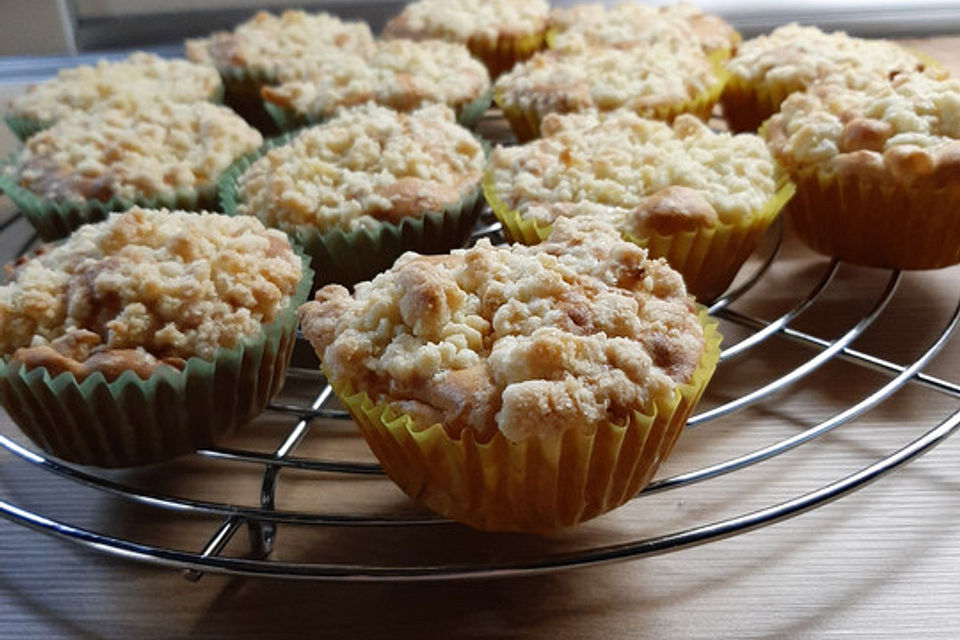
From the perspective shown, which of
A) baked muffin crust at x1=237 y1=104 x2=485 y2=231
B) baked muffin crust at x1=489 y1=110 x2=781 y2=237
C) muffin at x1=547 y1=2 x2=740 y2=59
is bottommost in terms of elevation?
baked muffin crust at x1=237 y1=104 x2=485 y2=231

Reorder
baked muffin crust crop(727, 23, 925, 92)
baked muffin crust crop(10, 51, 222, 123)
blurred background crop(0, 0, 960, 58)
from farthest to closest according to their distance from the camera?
blurred background crop(0, 0, 960, 58) < baked muffin crust crop(10, 51, 222, 123) < baked muffin crust crop(727, 23, 925, 92)

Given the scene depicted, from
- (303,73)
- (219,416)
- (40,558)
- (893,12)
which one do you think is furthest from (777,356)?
(893,12)

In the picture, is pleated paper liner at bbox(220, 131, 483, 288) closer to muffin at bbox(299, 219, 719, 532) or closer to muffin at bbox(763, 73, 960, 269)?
muffin at bbox(299, 219, 719, 532)

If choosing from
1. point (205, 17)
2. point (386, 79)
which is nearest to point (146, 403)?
point (386, 79)

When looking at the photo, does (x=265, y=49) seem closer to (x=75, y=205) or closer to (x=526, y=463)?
(x=75, y=205)

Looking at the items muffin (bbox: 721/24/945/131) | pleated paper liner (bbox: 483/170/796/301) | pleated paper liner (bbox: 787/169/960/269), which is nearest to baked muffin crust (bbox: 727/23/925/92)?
muffin (bbox: 721/24/945/131)

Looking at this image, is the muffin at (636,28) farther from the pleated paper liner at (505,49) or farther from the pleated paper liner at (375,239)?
the pleated paper liner at (375,239)

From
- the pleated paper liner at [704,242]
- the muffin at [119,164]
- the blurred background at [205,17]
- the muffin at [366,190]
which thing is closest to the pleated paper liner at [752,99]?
the pleated paper liner at [704,242]
